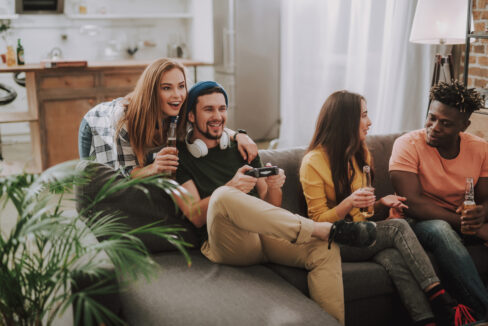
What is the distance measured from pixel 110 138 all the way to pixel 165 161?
0.67 metres

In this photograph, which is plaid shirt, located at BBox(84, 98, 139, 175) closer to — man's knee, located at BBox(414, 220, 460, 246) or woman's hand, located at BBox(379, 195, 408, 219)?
woman's hand, located at BBox(379, 195, 408, 219)

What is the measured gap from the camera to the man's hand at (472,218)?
2.15 meters

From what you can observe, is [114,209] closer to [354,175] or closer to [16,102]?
[354,175]

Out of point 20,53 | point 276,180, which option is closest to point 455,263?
point 276,180

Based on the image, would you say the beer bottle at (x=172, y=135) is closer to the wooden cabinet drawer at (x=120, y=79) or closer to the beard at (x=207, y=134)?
the beard at (x=207, y=134)

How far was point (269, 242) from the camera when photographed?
203 centimetres

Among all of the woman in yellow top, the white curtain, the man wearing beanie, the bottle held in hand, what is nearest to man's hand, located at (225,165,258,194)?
the man wearing beanie

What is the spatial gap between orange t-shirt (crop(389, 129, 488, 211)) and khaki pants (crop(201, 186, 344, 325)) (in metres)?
0.65

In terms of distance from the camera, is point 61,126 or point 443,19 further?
point 61,126

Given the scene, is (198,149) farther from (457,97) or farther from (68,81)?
(68,81)

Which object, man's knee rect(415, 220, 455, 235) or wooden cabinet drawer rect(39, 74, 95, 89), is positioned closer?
man's knee rect(415, 220, 455, 235)

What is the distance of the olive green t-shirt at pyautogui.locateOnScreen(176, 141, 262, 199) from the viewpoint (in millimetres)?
2105

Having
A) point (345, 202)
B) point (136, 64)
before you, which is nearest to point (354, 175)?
point (345, 202)

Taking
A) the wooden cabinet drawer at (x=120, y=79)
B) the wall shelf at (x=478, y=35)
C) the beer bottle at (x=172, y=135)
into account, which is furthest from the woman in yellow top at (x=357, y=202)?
the wooden cabinet drawer at (x=120, y=79)
